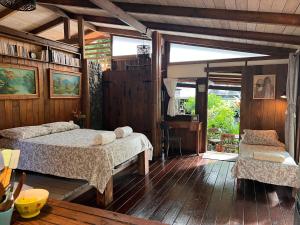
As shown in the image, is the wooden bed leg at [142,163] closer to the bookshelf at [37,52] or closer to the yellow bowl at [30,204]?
the bookshelf at [37,52]

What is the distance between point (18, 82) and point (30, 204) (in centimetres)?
326

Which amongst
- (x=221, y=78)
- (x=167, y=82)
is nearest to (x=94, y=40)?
(x=167, y=82)

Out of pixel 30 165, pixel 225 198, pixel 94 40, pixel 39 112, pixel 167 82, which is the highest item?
pixel 94 40

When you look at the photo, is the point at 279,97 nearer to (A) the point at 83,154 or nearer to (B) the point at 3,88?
(A) the point at 83,154

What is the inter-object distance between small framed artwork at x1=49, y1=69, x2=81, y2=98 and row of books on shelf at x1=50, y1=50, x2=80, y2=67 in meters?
0.22

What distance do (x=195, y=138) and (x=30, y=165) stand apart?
379 centimetres

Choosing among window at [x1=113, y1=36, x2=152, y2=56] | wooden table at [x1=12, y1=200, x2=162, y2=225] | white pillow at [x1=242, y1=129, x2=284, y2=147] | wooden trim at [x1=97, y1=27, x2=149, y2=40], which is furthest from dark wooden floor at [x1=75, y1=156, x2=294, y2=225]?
wooden trim at [x1=97, y1=27, x2=149, y2=40]

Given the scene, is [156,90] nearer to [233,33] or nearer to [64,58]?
[233,33]

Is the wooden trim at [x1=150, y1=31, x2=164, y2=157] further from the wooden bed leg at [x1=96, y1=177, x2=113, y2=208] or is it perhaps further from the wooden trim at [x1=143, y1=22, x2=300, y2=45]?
the wooden bed leg at [x1=96, y1=177, x2=113, y2=208]

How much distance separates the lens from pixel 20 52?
3.78m

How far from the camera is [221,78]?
6.15m

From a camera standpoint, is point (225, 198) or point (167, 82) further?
point (167, 82)

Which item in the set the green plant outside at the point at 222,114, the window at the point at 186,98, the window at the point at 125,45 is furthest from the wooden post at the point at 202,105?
the window at the point at 125,45

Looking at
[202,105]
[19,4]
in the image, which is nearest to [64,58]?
[19,4]
